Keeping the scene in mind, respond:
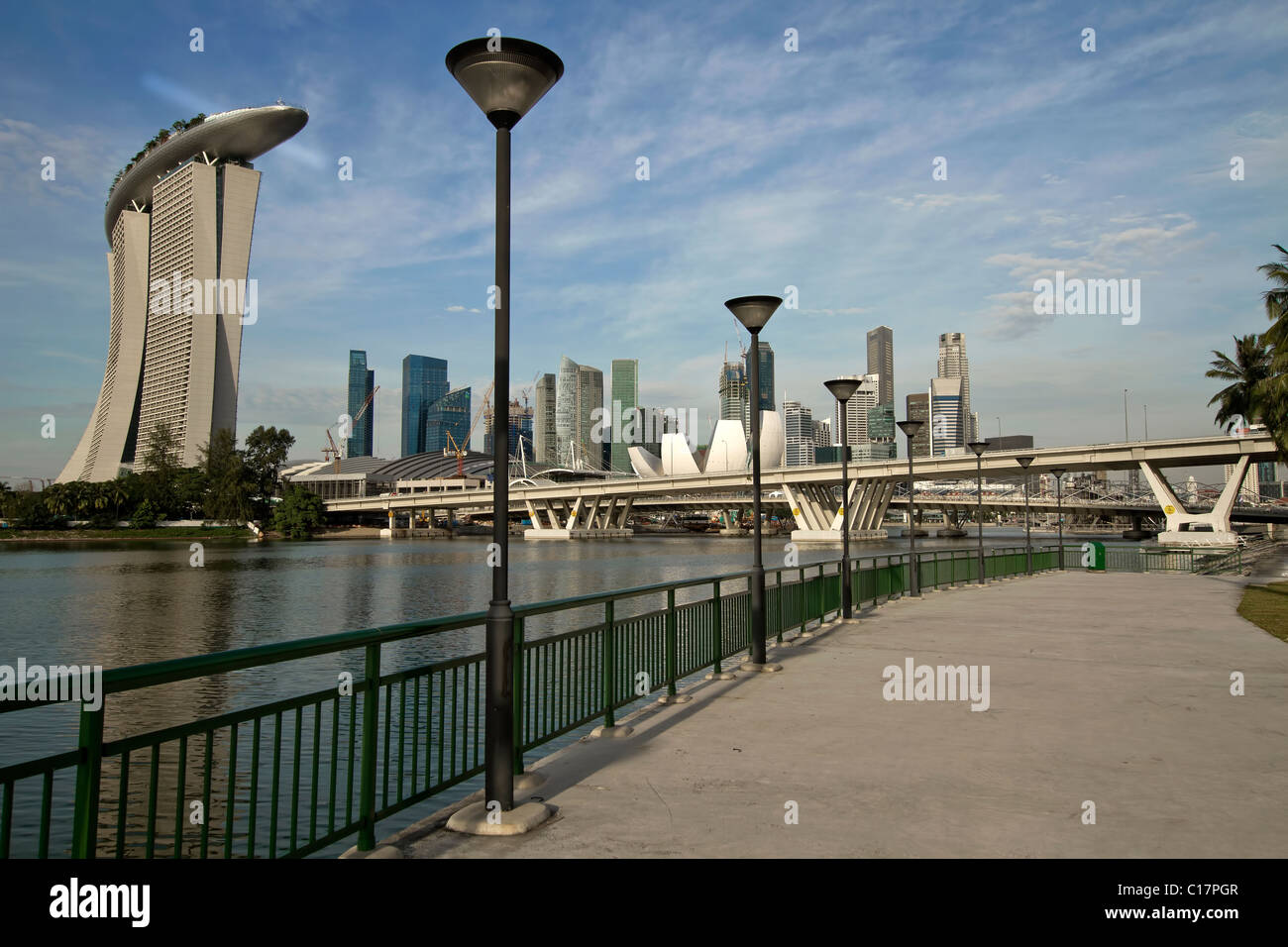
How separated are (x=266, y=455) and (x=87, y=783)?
120 m

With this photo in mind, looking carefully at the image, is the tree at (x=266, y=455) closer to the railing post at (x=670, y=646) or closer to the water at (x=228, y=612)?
the water at (x=228, y=612)

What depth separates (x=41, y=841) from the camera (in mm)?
3455

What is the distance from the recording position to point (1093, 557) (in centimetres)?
3541

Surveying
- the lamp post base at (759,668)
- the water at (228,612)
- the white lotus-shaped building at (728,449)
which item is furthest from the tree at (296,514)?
the lamp post base at (759,668)

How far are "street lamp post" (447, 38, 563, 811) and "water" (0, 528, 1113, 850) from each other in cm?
321

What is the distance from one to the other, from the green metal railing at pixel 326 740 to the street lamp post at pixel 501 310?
0.34m

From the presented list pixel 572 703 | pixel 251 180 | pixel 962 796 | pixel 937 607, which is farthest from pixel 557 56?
pixel 251 180

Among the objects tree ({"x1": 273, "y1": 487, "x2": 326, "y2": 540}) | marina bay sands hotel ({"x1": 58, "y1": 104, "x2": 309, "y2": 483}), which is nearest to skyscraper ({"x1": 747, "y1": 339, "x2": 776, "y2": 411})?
tree ({"x1": 273, "y1": 487, "x2": 326, "y2": 540})

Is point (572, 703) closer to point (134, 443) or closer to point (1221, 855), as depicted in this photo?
point (1221, 855)

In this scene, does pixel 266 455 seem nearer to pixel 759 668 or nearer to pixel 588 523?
pixel 588 523

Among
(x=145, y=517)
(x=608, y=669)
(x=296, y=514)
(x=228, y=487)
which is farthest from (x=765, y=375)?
(x=608, y=669)

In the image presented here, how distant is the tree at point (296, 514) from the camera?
108 m
